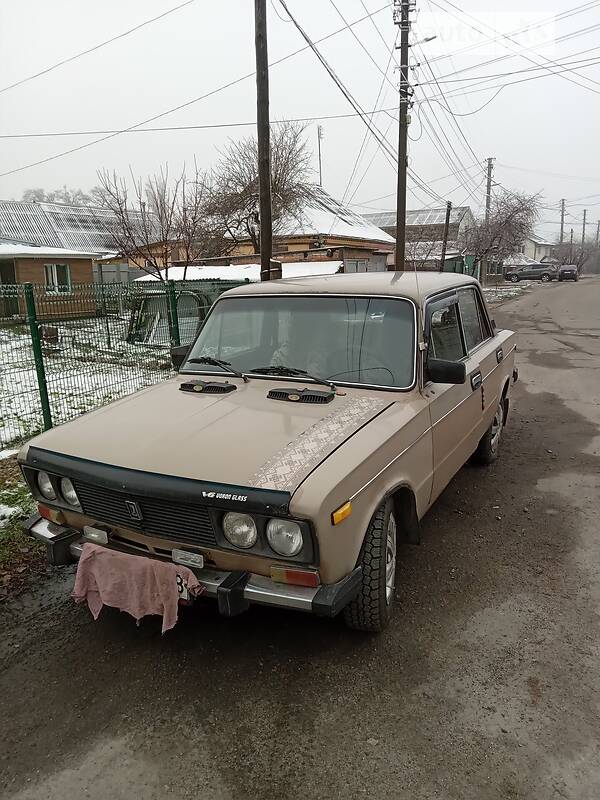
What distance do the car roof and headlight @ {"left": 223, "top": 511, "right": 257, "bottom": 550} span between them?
1.87 m

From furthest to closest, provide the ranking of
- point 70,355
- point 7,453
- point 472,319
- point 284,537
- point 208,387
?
point 70,355, point 7,453, point 472,319, point 208,387, point 284,537

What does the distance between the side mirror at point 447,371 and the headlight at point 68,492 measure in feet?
6.94

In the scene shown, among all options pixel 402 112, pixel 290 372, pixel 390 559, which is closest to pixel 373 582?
pixel 390 559

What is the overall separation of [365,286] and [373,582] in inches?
77.8

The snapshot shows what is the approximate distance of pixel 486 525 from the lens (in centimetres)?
437

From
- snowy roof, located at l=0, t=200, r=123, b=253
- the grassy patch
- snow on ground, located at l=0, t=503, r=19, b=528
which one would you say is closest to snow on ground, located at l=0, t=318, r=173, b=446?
the grassy patch

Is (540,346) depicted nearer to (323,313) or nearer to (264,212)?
(264,212)

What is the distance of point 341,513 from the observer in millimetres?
2510

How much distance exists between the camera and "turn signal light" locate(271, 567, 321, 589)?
252 cm

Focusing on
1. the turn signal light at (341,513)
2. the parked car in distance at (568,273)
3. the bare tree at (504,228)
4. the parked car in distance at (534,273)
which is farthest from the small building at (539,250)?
the turn signal light at (341,513)

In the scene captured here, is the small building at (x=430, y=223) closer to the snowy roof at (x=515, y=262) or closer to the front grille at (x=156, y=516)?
the snowy roof at (x=515, y=262)

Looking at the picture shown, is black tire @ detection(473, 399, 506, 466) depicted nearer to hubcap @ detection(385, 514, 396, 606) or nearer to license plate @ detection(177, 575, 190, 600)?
hubcap @ detection(385, 514, 396, 606)

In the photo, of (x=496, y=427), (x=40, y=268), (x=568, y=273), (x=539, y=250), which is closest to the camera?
(x=496, y=427)

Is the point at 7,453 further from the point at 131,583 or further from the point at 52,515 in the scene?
the point at 131,583
